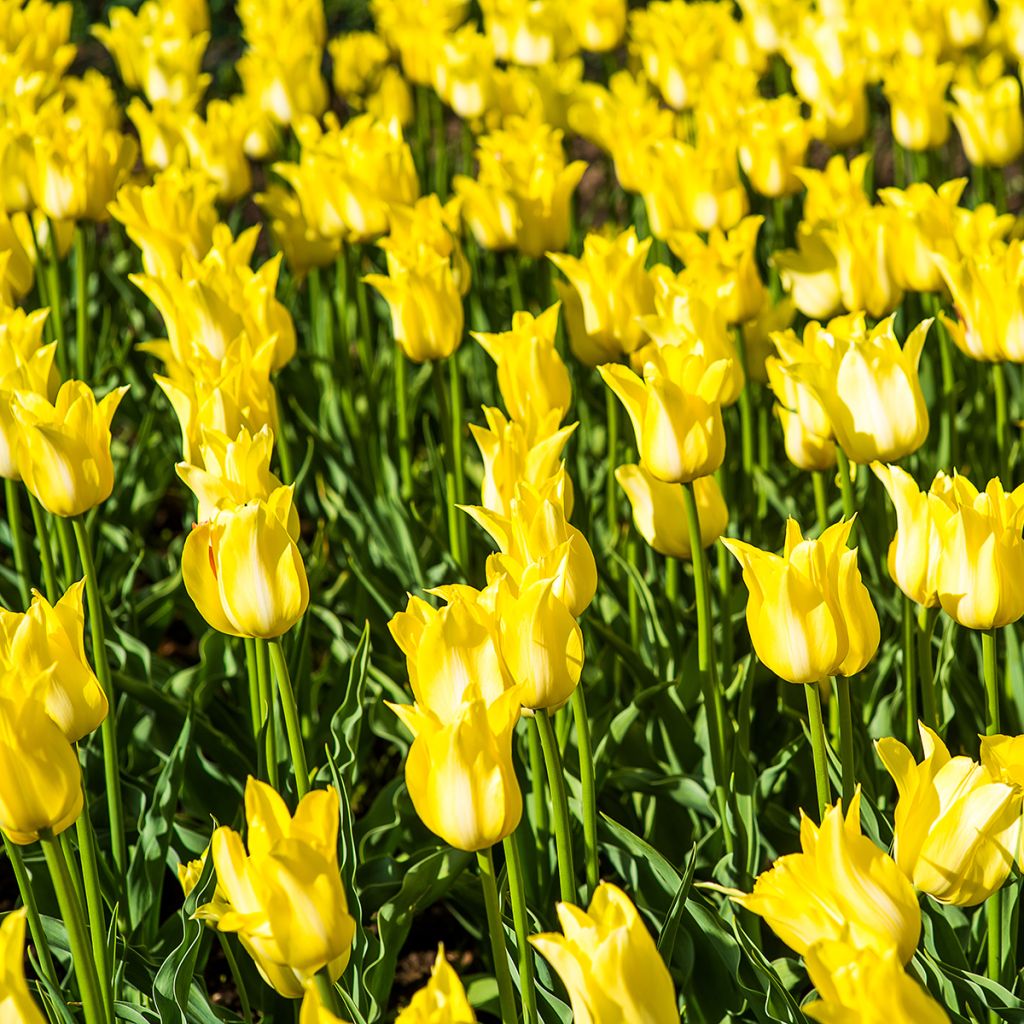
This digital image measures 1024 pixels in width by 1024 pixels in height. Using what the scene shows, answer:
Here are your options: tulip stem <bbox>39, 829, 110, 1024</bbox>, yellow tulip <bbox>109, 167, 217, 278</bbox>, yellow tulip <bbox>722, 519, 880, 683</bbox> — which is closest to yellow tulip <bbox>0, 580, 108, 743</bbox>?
tulip stem <bbox>39, 829, 110, 1024</bbox>

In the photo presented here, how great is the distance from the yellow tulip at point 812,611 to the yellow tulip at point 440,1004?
0.56 meters

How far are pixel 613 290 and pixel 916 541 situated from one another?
37.7 inches

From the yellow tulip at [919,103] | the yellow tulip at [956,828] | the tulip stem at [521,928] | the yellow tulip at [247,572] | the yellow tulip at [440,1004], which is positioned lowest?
the tulip stem at [521,928]

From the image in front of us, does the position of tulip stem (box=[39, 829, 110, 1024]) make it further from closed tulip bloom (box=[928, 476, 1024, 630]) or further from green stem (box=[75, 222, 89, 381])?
green stem (box=[75, 222, 89, 381])

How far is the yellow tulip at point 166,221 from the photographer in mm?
2793

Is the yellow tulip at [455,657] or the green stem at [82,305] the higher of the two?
the green stem at [82,305]

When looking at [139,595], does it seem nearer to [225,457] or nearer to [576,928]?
[225,457]

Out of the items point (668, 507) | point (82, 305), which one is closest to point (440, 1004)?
point (668, 507)

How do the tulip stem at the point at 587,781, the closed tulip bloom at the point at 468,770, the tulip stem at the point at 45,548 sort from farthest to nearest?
the tulip stem at the point at 45,548
the tulip stem at the point at 587,781
the closed tulip bloom at the point at 468,770

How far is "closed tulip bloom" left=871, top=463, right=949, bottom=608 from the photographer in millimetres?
1599

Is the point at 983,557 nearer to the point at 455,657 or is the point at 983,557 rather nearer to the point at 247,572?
the point at 455,657

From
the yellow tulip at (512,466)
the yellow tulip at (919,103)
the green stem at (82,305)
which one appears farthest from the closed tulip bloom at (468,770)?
the yellow tulip at (919,103)

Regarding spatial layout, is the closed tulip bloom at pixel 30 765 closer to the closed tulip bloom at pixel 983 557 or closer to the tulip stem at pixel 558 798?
the tulip stem at pixel 558 798

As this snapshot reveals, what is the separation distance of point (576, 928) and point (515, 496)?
76 cm
